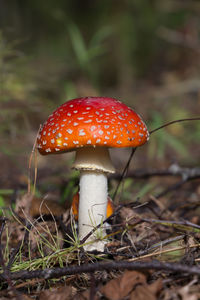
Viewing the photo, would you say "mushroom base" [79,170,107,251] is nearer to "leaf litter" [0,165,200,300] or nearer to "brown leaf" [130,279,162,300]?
"leaf litter" [0,165,200,300]

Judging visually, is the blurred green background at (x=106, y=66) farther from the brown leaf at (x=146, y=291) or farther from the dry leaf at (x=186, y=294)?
the dry leaf at (x=186, y=294)

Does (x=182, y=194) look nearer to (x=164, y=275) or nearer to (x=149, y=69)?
(x=164, y=275)

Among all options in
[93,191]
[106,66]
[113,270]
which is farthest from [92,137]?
[106,66]

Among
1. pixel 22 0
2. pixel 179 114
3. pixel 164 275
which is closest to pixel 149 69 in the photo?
pixel 179 114

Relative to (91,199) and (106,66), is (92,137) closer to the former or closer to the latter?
(91,199)

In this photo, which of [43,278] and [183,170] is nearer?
[43,278]

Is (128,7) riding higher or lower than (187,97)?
higher

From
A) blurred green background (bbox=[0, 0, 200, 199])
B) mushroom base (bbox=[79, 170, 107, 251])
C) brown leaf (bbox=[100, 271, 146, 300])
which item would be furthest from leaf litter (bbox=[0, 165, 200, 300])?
blurred green background (bbox=[0, 0, 200, 199])
